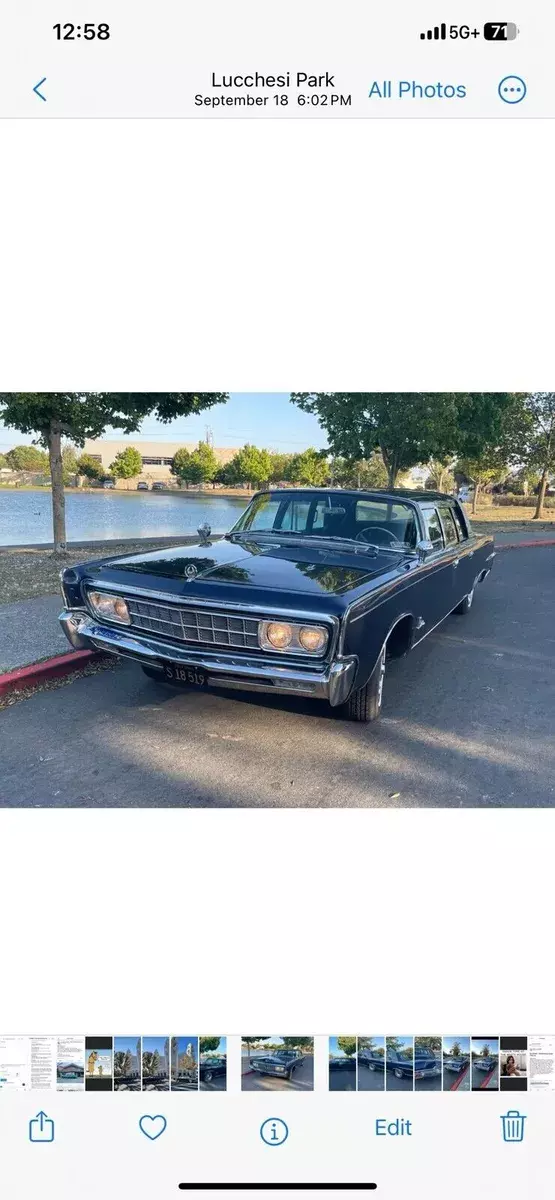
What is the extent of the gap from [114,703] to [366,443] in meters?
5.50

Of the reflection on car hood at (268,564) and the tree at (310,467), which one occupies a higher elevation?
the tree at (310,467)

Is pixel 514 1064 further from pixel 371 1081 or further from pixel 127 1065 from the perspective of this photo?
pixel 127 1065

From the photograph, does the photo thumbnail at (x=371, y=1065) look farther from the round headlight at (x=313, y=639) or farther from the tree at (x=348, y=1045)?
the round headlight at (x=313, y=639)

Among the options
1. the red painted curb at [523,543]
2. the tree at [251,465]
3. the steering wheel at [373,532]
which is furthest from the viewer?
the red painted curb at [523,543]

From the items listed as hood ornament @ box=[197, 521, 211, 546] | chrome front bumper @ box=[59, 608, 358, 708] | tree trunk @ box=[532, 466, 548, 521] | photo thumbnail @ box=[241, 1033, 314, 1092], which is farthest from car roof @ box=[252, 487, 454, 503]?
tree trunk @ box=[532, 466, 548, 521]

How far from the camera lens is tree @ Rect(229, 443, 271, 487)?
21.9ft

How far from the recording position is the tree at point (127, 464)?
7.09 meters

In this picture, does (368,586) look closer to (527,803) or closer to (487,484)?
(527,803)

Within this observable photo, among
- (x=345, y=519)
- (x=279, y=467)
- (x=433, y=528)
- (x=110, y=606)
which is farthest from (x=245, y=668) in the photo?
(x=279, y=467)
